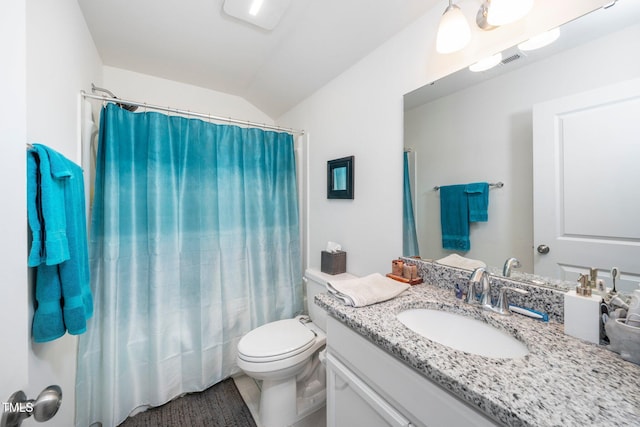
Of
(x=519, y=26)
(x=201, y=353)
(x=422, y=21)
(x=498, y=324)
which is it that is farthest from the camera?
(x=201, y=353)

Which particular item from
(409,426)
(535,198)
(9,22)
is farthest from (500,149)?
(9,22)

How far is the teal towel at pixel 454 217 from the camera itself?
3.61ft

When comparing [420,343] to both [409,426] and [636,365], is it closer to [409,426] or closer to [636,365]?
[409,426]

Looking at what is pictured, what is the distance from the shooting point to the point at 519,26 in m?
0.89

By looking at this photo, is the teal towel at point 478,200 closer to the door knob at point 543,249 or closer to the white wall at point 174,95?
the door knob at point 543,249

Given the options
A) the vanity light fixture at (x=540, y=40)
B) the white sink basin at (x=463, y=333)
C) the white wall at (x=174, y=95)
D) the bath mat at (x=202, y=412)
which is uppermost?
A: the white wall at (x=174, y=95)

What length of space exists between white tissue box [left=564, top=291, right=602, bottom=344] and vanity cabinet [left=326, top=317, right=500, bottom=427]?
0.45m

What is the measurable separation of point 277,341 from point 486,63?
66.7 inches

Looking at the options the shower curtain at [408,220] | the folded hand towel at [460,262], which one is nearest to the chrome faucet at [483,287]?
the folded hand towel at [460,262]

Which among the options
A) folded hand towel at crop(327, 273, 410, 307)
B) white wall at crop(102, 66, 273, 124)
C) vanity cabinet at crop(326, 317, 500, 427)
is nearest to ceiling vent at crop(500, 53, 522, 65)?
folded hand towel at crop(327, 273, 410, 307)

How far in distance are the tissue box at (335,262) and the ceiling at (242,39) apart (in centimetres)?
127

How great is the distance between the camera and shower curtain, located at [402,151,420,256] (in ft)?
4.19

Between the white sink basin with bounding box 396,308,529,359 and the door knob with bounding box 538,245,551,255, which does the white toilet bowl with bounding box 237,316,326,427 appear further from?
the door knob with bounding box 538,245,551,255

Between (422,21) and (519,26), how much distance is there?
1.47 ft
